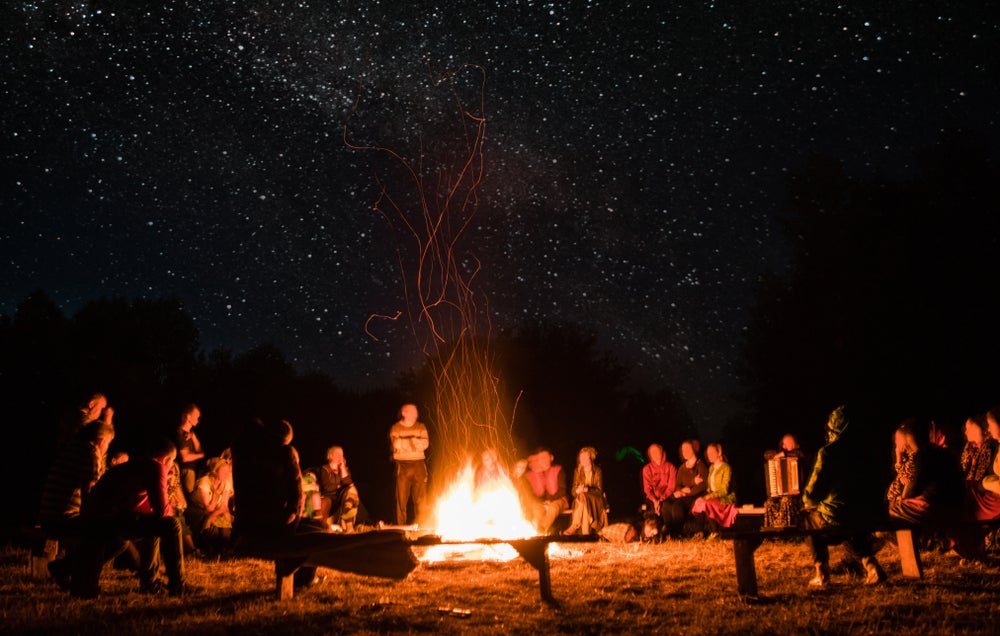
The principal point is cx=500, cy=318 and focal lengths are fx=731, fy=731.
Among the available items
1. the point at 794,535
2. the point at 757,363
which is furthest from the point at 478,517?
the point at 757,363

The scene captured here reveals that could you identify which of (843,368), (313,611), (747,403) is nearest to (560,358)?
(747,403)

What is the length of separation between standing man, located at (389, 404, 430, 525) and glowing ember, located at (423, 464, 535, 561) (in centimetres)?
63

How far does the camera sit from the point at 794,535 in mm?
5945

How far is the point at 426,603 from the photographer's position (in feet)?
20.4

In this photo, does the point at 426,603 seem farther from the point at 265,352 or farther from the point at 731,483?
the point at 265,352

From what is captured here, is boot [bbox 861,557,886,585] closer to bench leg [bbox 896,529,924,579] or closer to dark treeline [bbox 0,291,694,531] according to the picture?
bench leg [bbox 896,529,924,579]

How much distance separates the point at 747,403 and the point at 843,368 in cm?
463

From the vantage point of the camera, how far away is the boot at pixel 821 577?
255 inches

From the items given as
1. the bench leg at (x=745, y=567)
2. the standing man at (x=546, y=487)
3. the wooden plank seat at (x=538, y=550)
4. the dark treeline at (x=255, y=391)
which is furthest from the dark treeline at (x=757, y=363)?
the standing man at (x=546, y=487)

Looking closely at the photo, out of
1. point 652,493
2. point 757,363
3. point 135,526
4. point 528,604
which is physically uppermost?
point 757,363

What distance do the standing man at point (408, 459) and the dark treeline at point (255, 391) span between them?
1407 centimetres

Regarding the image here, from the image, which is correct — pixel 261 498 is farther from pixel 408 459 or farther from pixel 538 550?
pixel 408 459

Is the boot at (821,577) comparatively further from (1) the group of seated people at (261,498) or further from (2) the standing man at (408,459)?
(2) the standing man at (408,459)

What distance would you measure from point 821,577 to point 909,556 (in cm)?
89
